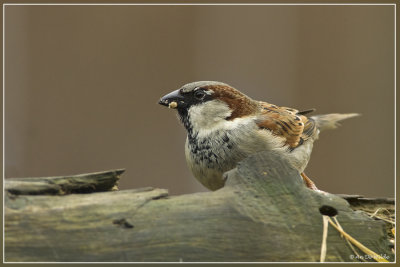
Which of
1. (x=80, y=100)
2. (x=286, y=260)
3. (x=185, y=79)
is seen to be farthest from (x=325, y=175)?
(x=286, y=260)

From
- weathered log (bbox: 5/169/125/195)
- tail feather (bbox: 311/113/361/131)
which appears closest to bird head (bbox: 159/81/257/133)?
weathered log (bbox: 5/169/125/195)

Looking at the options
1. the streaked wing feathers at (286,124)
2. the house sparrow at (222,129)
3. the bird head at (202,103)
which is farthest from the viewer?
the streaked wing feathers at (286,124)

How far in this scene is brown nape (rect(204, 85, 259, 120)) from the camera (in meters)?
2.29

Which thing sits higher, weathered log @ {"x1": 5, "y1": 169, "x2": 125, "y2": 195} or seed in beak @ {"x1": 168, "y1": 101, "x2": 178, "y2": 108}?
seed in beak @ {"x1": 168, "y1": 101, "x2": 178, "y2": 108}

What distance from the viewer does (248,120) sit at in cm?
228

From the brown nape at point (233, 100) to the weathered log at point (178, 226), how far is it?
0.89m

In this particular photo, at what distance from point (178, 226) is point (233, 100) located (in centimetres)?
113

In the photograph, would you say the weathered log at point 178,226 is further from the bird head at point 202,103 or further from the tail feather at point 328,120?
the tail feather at point 328,120

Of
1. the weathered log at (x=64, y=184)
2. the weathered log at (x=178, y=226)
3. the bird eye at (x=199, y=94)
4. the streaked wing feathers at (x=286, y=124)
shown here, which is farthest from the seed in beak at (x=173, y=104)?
the weathered log at (x=178, y=226)

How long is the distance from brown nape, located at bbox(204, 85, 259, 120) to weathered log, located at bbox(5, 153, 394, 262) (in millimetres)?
895

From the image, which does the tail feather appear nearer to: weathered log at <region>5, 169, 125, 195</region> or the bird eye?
the bird eye

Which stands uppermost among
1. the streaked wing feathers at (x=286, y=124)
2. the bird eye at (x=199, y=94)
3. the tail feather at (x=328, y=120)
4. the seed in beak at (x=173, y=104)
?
the bird eye at (x=199, y=94)

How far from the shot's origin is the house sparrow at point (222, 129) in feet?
6.88

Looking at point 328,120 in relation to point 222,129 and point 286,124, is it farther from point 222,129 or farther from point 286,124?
point 222,129
